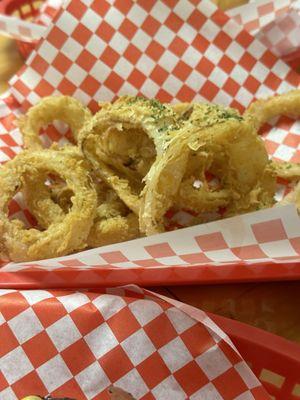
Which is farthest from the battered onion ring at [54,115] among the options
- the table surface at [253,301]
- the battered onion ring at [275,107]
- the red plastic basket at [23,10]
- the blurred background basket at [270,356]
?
the blurred background basket at [270,356]

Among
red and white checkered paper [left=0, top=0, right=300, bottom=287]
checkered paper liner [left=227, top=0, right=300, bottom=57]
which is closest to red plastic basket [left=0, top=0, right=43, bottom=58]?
red and white checkered paper [left=0, top=0, right=300, bottom=287]

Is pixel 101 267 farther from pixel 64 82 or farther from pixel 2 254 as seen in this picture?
pixel 64 82

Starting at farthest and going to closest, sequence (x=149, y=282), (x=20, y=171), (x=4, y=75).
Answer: (x=4, y=75), (x=20, y=171), (x=149, y=282)

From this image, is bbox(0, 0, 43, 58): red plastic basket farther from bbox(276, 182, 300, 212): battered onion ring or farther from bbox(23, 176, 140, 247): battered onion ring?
bbox(276, 182, 300, 212): battered onion ring

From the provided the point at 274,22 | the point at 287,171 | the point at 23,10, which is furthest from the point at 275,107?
the point at 23,10

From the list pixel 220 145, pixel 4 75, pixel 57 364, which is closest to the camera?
pixel 57 364

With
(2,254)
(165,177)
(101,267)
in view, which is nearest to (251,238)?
(165,177)
